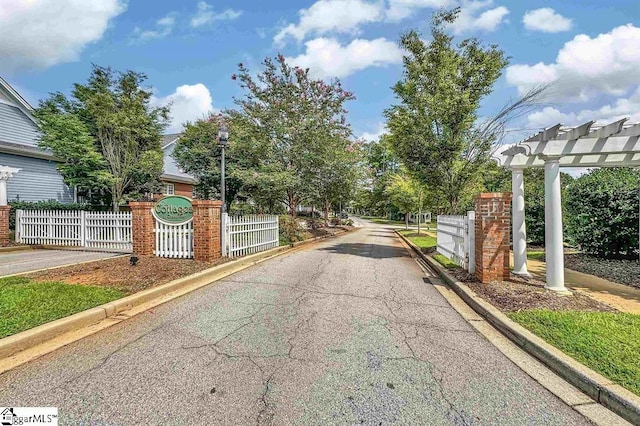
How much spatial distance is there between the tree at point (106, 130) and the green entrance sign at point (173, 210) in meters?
7.26

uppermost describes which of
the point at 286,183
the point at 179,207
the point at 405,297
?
the point at 286,183

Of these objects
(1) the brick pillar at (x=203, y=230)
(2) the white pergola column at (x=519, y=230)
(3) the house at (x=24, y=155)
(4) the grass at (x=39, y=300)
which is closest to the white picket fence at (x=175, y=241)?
(1) the brick pillar at (x=203, y=230)

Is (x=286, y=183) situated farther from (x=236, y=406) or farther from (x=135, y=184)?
(x=236, y=406)

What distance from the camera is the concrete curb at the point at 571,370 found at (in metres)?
2.57

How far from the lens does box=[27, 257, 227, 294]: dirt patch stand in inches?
242

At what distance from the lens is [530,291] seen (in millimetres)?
5762

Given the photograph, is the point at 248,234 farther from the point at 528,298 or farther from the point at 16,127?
the point at 16,127

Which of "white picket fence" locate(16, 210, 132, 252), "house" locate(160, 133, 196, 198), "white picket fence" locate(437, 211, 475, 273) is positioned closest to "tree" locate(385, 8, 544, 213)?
"white picket fence" locate(437, 211, 475, 273)

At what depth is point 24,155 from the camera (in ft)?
51.3

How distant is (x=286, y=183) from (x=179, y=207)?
20.8 ft

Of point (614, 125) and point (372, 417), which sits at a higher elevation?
point (614, 125)

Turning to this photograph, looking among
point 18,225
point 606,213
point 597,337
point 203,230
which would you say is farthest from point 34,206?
point 606,213

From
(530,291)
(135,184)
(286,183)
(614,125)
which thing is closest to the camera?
(614,125)

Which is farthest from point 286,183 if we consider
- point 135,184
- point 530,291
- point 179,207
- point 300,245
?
point 530,291
